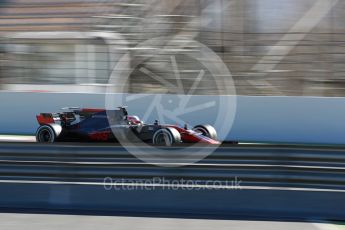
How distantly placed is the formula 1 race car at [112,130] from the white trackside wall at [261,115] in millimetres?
2540

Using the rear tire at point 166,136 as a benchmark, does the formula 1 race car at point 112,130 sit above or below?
above

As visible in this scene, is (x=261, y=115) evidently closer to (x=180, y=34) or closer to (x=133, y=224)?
(x=180, y=34)

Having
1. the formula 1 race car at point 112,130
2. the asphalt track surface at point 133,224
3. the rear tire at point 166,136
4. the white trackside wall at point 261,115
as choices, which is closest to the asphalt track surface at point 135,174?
the asphalt track surface at point 133,224

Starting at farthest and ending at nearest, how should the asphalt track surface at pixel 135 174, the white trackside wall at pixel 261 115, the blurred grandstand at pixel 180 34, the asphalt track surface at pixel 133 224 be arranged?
the blurred grandstand at pixel 180 34
the white trackside wall at pixel 261 115
the asphalt track surface at pixel 135 174
the asphalt track surface at pixel 133 224

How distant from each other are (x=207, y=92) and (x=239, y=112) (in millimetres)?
2171

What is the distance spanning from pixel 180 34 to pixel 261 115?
525 cm

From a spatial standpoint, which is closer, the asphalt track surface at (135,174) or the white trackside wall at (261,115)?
the asphalt track surface at (135,174)

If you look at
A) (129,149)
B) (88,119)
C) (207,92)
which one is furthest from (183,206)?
(207,92)

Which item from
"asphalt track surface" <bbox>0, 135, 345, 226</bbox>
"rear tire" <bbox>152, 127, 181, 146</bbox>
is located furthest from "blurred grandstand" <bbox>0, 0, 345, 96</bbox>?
"asphalt track surface" <bbox>0, 135, 345, 226</bbox>

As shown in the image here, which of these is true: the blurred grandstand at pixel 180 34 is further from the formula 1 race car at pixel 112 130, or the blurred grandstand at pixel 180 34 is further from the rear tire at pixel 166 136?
the rear tire at pixel 166 136

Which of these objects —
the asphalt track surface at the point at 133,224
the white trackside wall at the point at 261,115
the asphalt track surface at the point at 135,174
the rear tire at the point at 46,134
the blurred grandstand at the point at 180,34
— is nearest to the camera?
the asphalt track surface at the point at 133,224

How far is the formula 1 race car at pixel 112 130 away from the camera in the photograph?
1061 cm

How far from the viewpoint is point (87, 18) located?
64.6 ft

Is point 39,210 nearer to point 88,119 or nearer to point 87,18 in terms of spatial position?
point 88,119
